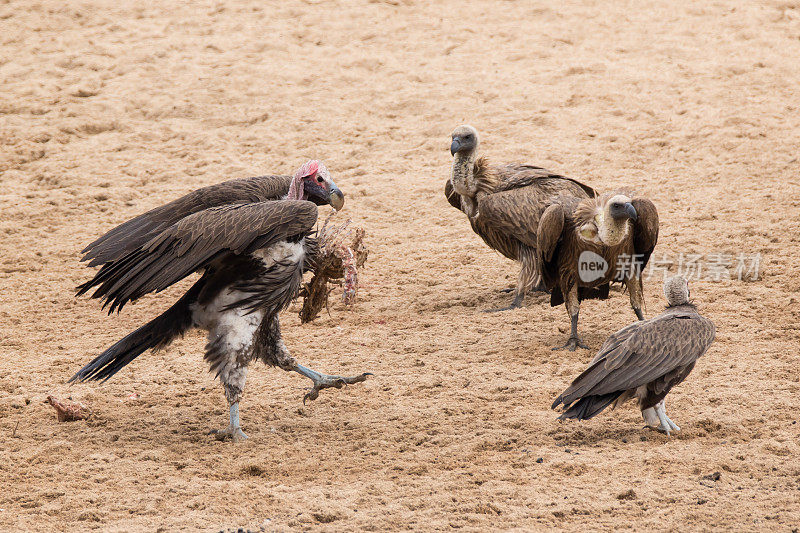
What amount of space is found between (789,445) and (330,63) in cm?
792

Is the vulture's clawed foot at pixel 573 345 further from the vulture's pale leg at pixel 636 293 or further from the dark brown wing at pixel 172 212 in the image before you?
the dark brown wing at pixel 172 212

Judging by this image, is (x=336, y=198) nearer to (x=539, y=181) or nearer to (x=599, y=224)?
(x=599, y=224)

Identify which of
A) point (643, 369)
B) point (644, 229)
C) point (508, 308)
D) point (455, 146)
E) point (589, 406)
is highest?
point (455, 146)

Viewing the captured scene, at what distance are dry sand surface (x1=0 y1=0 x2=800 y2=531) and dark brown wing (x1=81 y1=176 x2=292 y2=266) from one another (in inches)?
41.0

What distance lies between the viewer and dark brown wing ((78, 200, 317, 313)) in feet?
17.0

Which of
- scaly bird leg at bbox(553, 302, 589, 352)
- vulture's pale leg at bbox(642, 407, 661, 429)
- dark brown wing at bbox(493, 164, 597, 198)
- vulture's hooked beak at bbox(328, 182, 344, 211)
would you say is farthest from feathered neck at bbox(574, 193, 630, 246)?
vulture's hooked beak at bbox(328, 182, 344, 211)

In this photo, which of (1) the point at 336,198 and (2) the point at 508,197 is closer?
(1) the point at 336,198

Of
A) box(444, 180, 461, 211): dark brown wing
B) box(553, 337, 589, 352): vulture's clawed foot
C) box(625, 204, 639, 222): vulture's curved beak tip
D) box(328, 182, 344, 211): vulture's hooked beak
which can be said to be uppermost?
box(328, 182, 344, 211): vulture's hooked beak

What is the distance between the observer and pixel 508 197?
292 inches

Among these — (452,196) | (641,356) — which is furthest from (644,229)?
(452,196)

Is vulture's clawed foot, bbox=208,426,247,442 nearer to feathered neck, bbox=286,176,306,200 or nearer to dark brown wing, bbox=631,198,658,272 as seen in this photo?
feathered neck, bbox=286,176,306,200

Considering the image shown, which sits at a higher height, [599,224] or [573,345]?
[599,224]

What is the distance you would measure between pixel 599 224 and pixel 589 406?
1.69m

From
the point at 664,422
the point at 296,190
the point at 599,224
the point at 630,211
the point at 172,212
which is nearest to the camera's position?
the point at 664,422
